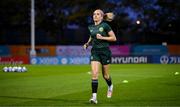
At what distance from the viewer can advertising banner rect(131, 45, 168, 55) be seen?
4881 centimetres

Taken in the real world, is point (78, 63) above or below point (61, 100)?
below

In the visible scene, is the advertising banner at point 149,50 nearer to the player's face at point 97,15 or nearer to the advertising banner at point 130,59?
the advertising banner at point 130,59

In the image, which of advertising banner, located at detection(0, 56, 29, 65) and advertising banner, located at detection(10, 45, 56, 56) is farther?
advertising banner, located at detection(10, 45, 56, 56)

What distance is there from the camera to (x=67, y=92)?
52.2 ft

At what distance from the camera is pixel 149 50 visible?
4947cm

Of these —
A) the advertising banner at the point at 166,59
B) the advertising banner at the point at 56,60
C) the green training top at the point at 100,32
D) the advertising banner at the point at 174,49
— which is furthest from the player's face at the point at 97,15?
the advertising banner at the point at 174,49

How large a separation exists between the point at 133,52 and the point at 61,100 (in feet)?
117

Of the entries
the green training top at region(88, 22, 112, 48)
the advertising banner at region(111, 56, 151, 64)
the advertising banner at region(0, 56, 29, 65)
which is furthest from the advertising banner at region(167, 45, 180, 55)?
the green training top at region(88, 22, 112, 48)

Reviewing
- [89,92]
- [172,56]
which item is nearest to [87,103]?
[89,92]

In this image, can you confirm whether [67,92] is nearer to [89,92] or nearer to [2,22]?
[89,92]

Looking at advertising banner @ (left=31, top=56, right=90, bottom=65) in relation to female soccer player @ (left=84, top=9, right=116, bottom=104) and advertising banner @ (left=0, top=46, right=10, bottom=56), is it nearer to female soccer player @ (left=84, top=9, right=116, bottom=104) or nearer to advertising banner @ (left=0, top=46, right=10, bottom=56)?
advertising banner @ (left=0, top=46, right=10, bottom=56)

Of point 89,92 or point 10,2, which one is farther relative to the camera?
point 10,2

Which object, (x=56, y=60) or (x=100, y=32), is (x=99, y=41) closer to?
(x=100, y=32)

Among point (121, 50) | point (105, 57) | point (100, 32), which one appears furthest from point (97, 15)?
point (121, 50)
